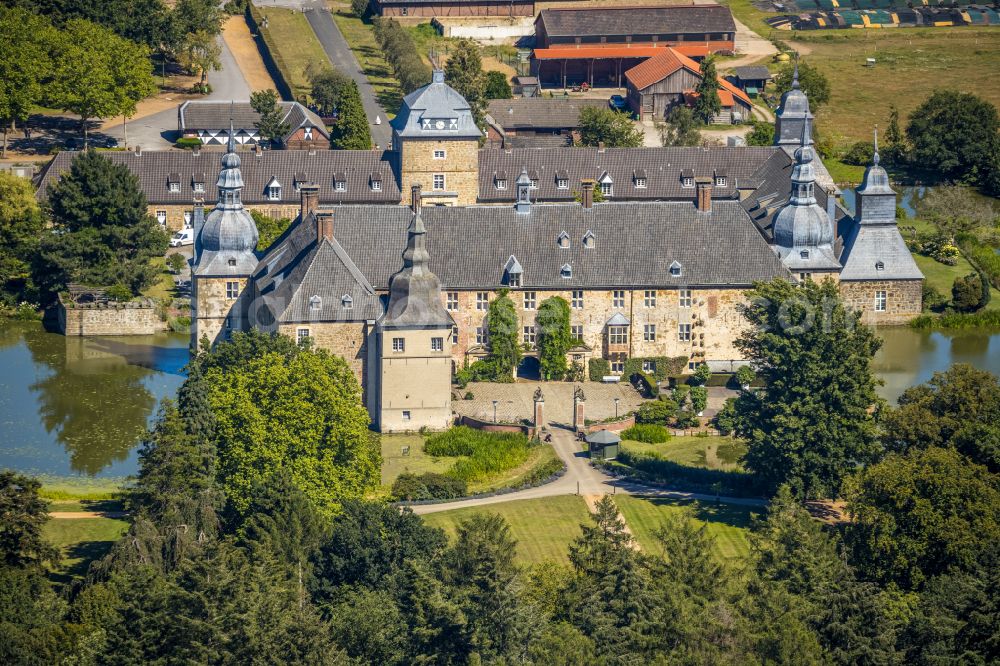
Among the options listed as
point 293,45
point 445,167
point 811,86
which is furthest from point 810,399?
point 293,45

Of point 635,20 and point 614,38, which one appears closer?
point 614,38

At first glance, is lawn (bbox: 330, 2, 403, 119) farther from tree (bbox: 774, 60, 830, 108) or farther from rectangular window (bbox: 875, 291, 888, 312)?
rectangular window (bbox: 875, 291, 888, 312)

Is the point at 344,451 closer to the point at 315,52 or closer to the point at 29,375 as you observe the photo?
the point at 29,375

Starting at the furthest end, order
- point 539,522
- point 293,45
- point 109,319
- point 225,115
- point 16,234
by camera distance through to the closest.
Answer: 1. point 293,45
2. point 225,115
3. point 16,234
4. point 109,319
5. point 539,522

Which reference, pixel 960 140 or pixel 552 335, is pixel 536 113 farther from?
pixel 552 335

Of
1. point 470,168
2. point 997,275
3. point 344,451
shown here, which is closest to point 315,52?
point 470,168

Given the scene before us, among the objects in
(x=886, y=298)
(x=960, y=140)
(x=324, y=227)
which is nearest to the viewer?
(x=324, y=227)

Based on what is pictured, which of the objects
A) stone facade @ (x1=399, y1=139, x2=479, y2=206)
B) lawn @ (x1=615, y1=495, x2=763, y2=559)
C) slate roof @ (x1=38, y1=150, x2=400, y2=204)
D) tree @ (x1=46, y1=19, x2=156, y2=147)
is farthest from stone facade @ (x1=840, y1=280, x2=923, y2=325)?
tree @ (x1=46, y1=19, x2=156, y2=147)
